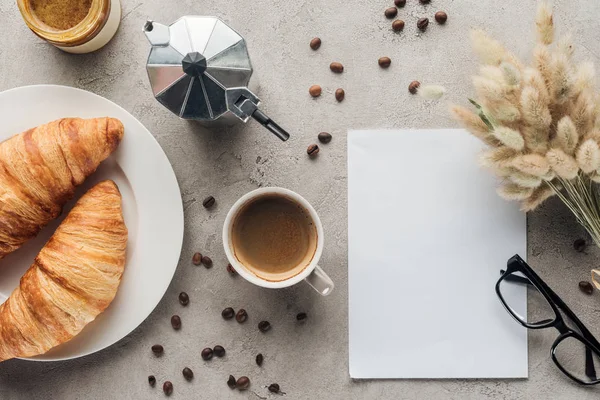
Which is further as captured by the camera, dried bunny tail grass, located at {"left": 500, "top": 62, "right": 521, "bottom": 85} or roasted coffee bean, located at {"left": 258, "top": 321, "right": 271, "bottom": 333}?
roasted coffee bean, located at {"left": 258, "top": 321, "right": 271, "bottom": 333}

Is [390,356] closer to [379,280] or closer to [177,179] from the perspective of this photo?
[379,280]

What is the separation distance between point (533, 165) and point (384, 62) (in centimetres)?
34

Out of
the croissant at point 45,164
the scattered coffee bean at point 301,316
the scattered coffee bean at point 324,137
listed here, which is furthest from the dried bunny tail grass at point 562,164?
the croissant at point 45,164

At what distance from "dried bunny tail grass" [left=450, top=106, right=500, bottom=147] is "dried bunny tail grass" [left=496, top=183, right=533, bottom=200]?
3.1 inches

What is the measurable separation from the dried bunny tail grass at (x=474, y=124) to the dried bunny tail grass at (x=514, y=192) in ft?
0.26

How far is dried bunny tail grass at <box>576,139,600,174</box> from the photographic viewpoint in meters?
0.96

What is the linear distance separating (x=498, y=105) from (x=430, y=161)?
19 cm

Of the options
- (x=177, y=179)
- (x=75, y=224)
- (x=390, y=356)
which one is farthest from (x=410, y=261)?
(x=75, y=224)

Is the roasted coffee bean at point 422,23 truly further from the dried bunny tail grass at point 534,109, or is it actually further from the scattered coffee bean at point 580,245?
the scattered coffee bean at point 580,245

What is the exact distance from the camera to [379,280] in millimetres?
1169

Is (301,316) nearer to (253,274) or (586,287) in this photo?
(253,274)

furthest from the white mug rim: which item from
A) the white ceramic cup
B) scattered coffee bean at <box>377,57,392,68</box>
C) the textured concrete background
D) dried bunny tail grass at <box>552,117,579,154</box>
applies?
dried bunny tail grass at <box>552,117,579,154</box>

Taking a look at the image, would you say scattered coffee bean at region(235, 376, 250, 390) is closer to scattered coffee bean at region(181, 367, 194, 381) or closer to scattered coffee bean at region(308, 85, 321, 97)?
scattered coffee bean at region(181, 367, 194, 381)

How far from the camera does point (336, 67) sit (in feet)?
3.79
